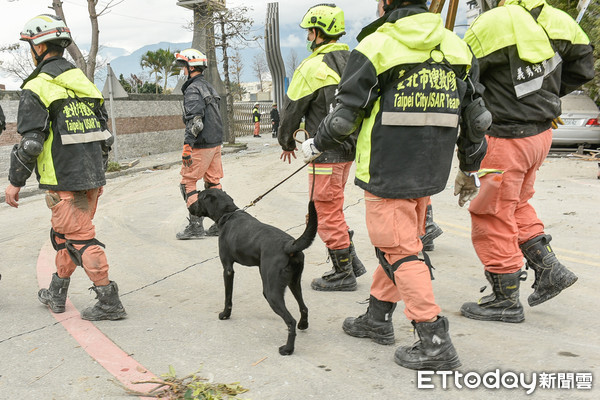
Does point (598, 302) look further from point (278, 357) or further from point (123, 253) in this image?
point (123, 253)

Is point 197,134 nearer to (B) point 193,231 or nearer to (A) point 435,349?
(B) point 193,231

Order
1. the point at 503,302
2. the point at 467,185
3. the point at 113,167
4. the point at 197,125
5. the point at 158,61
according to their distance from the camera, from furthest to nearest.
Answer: the point at 158,61
the point at 113,167
the point at 197,125
the point at 503,302
the point at 467,185

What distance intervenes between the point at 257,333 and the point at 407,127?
1.82 meters

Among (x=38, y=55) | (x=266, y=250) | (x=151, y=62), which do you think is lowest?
(x=266, y=250)

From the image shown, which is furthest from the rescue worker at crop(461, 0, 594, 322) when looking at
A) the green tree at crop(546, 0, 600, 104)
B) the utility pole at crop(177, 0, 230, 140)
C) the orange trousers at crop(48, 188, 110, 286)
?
the utility pole at crop(177, 0, 230, 140)

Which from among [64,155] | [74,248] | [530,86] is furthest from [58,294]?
[530,86]

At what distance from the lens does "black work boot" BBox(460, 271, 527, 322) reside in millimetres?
4094

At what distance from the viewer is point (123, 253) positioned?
6.48 m

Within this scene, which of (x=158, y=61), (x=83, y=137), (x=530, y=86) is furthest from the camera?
(x=158, y=61)

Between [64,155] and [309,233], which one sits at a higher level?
[64,155]

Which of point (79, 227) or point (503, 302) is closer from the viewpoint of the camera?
point (503, 302)

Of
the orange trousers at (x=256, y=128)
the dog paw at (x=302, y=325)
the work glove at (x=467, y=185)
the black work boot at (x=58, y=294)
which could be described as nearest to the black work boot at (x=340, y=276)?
the dog paw at (x=302, y=325)

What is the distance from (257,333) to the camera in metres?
4.06

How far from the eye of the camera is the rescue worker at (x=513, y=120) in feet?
13.1
